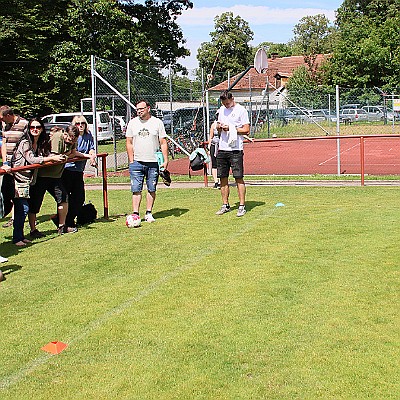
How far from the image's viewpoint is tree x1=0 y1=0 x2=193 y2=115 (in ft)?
131

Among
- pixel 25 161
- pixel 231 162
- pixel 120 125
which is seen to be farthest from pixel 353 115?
pixel 25 161

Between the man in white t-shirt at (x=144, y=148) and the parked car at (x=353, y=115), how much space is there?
2016 cm

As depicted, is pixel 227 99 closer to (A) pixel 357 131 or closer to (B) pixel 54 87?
(A) pixel 357 131

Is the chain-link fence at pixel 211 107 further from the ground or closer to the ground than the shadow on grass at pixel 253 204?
further from the ground

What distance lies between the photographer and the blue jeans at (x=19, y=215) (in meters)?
9.27

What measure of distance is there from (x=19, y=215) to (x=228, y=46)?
75.8m

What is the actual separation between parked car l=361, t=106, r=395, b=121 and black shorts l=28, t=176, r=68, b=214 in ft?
75.1

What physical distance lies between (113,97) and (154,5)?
28.3 m

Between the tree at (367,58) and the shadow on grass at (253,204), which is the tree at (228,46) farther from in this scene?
the shadow on grass at (253,204)

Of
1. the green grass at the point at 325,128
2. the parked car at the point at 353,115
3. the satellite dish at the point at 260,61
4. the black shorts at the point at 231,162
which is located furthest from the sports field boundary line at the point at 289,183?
the parked car at the point at 353,115

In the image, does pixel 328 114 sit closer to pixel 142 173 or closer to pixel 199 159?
pixel 199 159

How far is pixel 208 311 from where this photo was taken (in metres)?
6.06

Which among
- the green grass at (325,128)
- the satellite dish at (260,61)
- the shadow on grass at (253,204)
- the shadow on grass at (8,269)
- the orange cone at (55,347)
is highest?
the satellite dish at (260,61)

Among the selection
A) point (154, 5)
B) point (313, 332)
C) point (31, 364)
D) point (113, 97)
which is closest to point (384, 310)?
point (313, 332)
